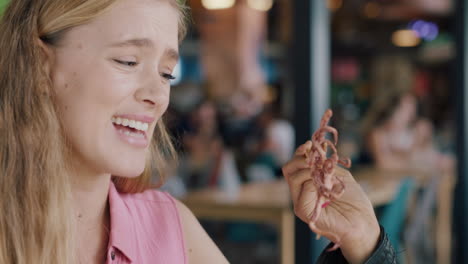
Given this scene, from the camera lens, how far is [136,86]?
1.29m

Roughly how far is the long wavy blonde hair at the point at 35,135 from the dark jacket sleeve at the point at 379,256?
1.85ft

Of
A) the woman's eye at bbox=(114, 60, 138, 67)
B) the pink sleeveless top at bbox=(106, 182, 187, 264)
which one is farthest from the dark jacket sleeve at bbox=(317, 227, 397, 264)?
the woman's eye at bbox=(114, 60, 138, 67)

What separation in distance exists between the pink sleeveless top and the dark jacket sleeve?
367 mm

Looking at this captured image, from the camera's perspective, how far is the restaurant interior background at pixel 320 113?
403 centimetres

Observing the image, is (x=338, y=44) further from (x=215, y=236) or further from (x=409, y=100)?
(x=215, y=236)

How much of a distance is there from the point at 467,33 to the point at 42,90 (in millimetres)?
3659

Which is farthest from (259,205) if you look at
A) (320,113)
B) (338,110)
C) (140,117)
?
(338,110)

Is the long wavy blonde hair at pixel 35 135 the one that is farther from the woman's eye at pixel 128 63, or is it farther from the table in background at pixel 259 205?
the table in background at pixel 259 205

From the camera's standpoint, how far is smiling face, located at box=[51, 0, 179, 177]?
1.26 meters

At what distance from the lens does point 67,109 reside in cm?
128

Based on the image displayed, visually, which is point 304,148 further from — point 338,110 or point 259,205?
point 338,110

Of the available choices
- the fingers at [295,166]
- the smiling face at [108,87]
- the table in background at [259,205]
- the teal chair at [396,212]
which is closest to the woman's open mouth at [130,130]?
the smiling face at [108,87]

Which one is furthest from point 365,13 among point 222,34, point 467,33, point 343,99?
point 467,33

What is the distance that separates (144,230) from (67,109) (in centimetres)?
39
